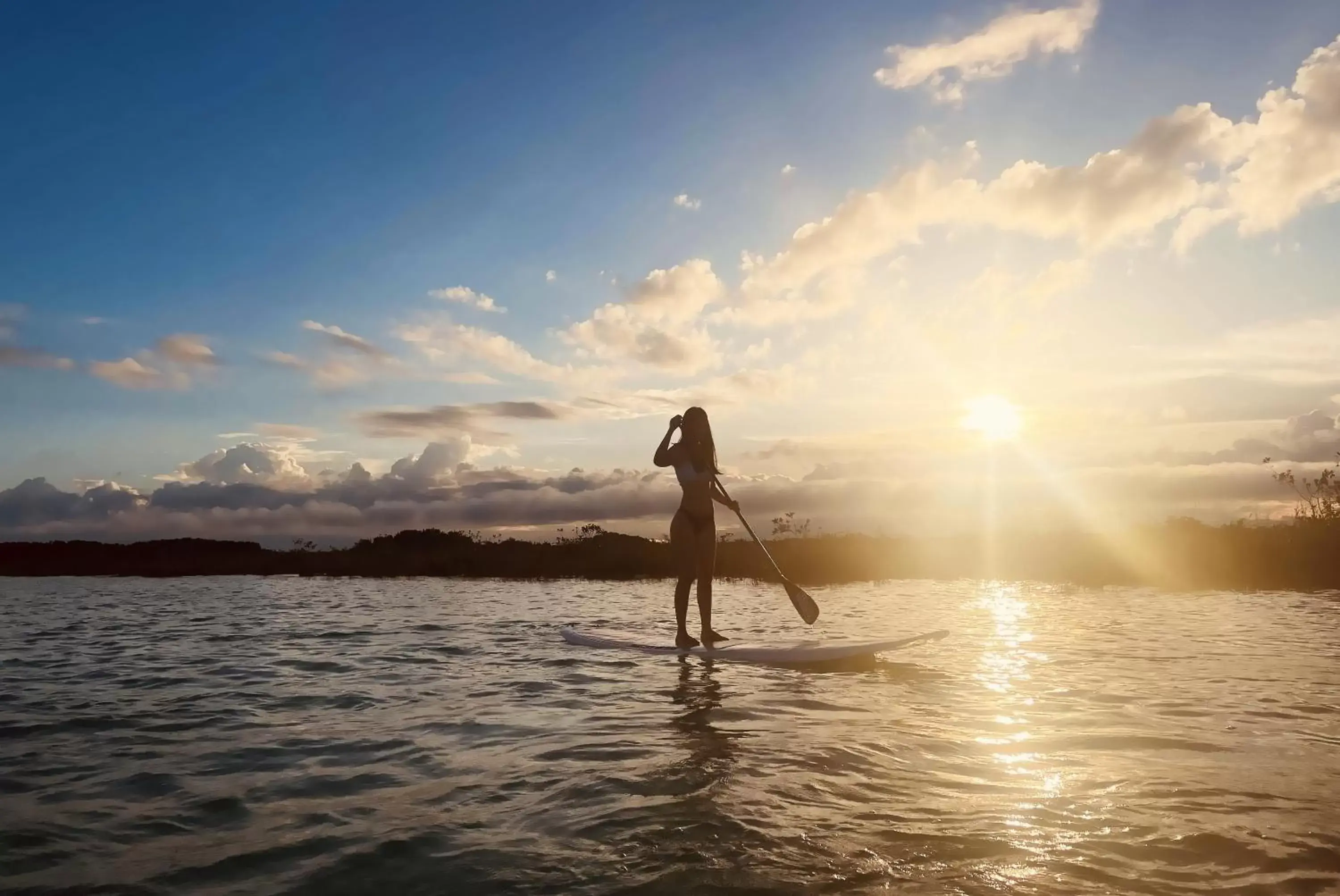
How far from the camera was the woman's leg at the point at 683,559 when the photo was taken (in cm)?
1189

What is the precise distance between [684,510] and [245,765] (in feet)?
22.7

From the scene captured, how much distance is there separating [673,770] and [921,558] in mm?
30918

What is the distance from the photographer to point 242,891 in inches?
153

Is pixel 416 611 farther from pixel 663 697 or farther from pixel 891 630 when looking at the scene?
pixel 663 697

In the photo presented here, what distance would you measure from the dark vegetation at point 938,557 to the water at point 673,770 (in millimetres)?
14082

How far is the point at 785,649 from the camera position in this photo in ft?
36.4

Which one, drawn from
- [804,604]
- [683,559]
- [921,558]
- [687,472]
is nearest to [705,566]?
[683,559]

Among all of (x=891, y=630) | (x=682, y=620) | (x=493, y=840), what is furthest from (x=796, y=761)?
(x=891, y=630)

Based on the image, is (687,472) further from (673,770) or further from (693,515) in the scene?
(673,770)

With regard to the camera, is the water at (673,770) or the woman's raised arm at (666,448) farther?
the woman's raised arm at (666,448)

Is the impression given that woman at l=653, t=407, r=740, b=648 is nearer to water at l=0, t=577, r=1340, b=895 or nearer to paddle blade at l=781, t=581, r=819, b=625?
water at l=0, t=577, r=1340, b=895

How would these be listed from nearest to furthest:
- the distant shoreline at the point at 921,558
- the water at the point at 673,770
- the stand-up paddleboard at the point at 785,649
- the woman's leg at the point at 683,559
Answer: the water at the point at 673,770, the stand-up paddleboard at the point at 785,649, the woman's leg at the point at 683,559, the distant shoreline at the point at 921,558

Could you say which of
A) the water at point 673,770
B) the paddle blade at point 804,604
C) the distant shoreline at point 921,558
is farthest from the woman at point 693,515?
the distant shoreline at point 921,558

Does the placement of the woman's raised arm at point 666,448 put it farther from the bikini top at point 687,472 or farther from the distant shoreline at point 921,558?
the distant shoreline at point 921,558
